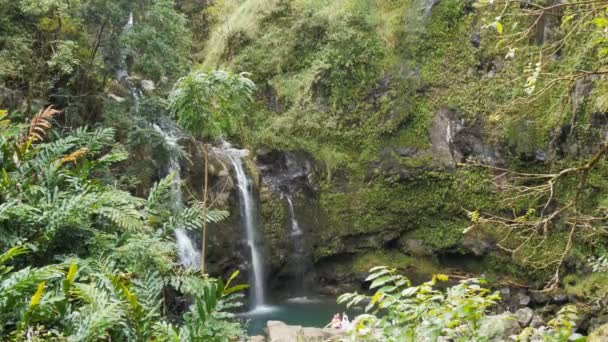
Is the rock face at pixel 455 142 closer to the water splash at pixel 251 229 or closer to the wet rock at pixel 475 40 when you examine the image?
the wet rock at pixel 475 40

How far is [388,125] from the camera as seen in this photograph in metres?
13.0

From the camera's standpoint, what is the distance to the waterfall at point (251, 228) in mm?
11609

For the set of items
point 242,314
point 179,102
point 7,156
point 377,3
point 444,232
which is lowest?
point 242,314

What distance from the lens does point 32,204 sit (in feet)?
15.2

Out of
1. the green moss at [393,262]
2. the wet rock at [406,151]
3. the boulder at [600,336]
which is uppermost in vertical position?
the wet rock at [406,151]

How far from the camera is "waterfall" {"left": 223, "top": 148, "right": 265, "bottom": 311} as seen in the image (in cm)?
1161

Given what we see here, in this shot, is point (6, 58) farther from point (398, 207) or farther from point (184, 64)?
point (398, 207)

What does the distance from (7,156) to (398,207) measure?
9.30 metres

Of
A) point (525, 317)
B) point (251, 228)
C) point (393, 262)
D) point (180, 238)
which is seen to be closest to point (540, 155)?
point (525, 317)

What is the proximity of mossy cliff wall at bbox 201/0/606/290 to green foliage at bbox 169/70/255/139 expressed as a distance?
7.08 m

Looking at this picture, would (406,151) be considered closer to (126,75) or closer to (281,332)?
(281,332)

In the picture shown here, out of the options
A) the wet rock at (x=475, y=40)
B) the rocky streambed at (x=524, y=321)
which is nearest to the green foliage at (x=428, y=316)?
the rocky streambed at (x=524, y=321)

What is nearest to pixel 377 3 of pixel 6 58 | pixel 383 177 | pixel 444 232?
pixel 383 177

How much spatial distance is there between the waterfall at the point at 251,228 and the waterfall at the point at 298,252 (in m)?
1.05
